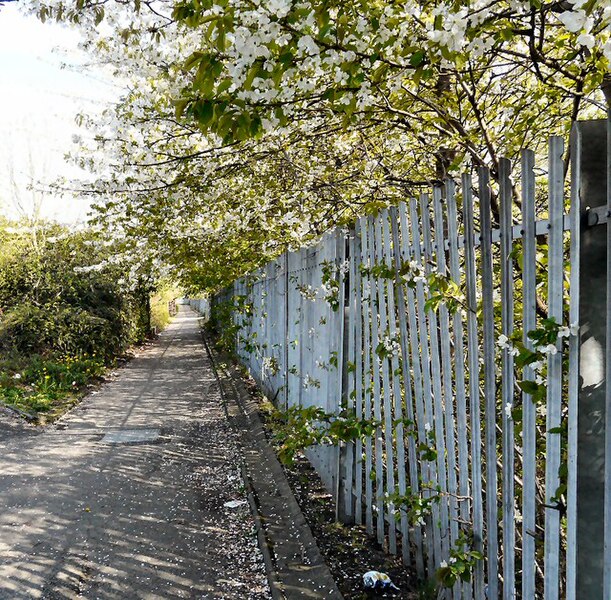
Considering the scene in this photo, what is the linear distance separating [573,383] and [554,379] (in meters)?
0.14

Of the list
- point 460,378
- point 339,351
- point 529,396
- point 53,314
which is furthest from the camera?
point 53,314

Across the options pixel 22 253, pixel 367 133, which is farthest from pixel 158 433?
pixel 22 253

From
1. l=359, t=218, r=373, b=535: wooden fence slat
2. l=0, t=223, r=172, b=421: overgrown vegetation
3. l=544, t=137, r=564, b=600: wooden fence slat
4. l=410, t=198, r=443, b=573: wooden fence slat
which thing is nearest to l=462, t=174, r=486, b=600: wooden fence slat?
l=410, t=198, r=443, b=573: wooden fence slat

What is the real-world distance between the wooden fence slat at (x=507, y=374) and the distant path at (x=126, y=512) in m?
2.03

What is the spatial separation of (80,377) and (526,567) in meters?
12.3

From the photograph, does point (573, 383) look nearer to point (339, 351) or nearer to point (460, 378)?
point (460, 378)

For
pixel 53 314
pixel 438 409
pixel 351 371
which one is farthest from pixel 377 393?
pixel 53 314

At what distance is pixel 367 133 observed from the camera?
19.4ft

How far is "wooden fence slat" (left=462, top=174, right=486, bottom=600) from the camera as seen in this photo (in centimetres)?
279

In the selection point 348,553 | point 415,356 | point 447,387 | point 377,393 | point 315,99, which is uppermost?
point 315,99

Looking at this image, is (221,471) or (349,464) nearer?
(349,464)

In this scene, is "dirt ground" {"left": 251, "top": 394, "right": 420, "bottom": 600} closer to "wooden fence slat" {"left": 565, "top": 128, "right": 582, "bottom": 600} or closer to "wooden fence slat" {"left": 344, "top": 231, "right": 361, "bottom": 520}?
"wooden fence slat" {"left": 344, "top": 231, "right": 361, "bottom": 520}

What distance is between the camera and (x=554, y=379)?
7.19 feet

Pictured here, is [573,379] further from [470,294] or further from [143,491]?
[143,491]
